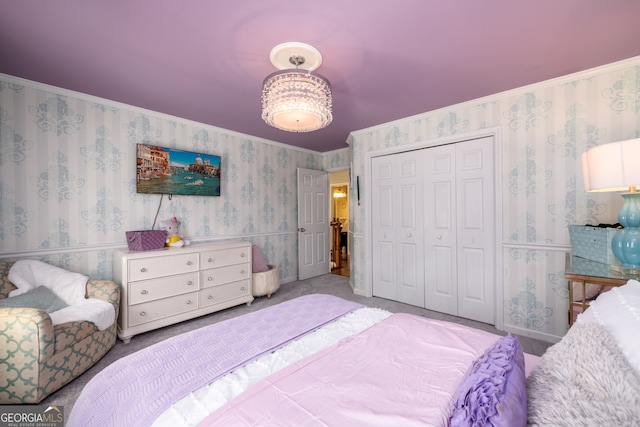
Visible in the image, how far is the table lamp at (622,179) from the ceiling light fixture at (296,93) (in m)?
1.68

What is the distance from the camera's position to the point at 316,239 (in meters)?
5.03

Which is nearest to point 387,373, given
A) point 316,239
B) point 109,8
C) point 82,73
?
point 109,8

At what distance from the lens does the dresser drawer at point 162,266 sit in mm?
2547

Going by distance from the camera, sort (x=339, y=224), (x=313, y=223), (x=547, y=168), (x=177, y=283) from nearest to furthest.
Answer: (x=547, y=168) < (x=177, y=283) < (x=313, y=223) < (x=339, y=224)

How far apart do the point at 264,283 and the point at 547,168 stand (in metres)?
3.44

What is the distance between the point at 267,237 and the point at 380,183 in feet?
6.60

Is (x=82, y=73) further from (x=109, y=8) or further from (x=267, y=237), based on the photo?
(x=267, y=237)

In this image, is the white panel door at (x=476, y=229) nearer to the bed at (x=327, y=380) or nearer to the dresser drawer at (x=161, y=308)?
the bed at (x=327, y=380)

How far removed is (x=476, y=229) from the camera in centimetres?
294

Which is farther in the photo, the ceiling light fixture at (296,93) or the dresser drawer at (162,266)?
the dresser drawer at (162,266)

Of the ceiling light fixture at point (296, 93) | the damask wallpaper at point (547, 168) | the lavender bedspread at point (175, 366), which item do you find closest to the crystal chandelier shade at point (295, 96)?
the ceiling light fixture at point (296, 93)

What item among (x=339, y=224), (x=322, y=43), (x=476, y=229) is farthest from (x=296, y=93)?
(x=339, y=224)

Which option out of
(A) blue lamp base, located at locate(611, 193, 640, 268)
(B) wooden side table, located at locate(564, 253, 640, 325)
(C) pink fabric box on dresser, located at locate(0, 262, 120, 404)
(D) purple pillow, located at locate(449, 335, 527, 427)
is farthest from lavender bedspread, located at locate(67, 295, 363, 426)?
(A) blue lamp base, located at locate(611, 193, 640, 268)

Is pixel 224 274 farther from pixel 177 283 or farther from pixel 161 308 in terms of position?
pixel 161 308
